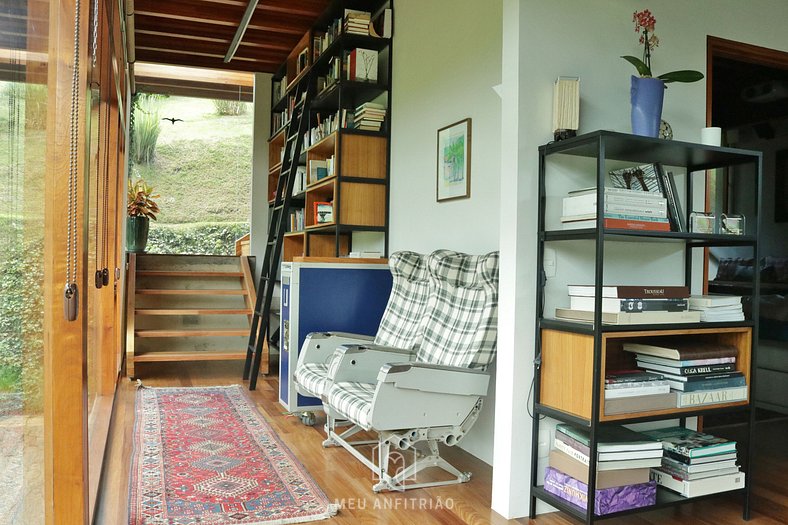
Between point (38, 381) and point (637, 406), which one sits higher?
point (38, 381)

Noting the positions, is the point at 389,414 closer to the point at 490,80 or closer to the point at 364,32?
the point at 490,80

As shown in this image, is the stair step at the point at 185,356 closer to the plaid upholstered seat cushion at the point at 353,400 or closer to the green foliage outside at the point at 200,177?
the plaid upholstered seat cushion at the point at 353,400

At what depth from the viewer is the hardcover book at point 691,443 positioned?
271 centimetres

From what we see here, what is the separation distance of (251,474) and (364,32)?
3.46 metres

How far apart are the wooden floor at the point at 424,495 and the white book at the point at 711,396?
52 centimetres

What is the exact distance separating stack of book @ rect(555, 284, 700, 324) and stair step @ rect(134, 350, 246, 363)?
4.01 m

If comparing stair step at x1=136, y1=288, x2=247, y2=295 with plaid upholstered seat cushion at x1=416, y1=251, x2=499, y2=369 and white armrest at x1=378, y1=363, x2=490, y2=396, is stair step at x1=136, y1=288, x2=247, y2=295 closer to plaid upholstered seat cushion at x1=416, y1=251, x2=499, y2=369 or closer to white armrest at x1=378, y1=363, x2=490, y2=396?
plaid upholstered seat cushion at x1=416, y1=251, x2=499, y2=369

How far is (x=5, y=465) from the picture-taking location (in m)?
1.11

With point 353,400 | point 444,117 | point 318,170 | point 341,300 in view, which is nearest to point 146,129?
point 318,170

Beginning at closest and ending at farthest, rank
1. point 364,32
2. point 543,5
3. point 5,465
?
1. point 5,465
2. point 543,5
3. point 364,32

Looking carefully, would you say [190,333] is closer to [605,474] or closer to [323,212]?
[323,212]

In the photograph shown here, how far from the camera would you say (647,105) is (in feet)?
8.86

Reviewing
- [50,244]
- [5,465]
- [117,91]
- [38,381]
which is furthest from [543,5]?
[117,91]

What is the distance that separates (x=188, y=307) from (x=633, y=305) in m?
5.40
